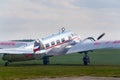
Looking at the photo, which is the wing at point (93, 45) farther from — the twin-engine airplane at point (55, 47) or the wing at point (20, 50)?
the wing at point (20, 50)

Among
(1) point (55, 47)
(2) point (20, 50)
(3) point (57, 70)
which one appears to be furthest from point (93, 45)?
(3) point (57, 70)

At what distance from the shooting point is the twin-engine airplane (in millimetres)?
46588

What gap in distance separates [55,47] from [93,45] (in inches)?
171

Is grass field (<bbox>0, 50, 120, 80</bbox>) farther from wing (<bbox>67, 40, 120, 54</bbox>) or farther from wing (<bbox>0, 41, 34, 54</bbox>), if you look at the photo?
wing (<bbox>67, 40, 120, 54</bbox>)

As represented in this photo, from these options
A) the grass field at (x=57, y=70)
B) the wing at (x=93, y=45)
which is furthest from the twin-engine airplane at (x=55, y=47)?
the grass field at (x=57, y=70)

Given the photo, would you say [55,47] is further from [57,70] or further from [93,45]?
[57,70]

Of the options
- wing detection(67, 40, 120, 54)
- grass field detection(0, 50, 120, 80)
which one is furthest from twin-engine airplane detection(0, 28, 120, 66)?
grass field detection(0, 50, 120, 80)

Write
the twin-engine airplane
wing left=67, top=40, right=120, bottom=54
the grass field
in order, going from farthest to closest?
1. wing left=67, top=40, right=120, bottom=54
2. the twin-engine airplane
3. the grass field

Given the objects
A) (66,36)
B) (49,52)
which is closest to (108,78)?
(49,52)

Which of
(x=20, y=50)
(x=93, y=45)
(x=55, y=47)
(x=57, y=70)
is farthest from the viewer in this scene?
(x=55, y=47)

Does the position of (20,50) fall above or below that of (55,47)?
below

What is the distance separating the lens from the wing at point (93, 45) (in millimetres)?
49253

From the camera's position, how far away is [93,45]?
50781mm

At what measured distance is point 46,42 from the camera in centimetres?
5056
